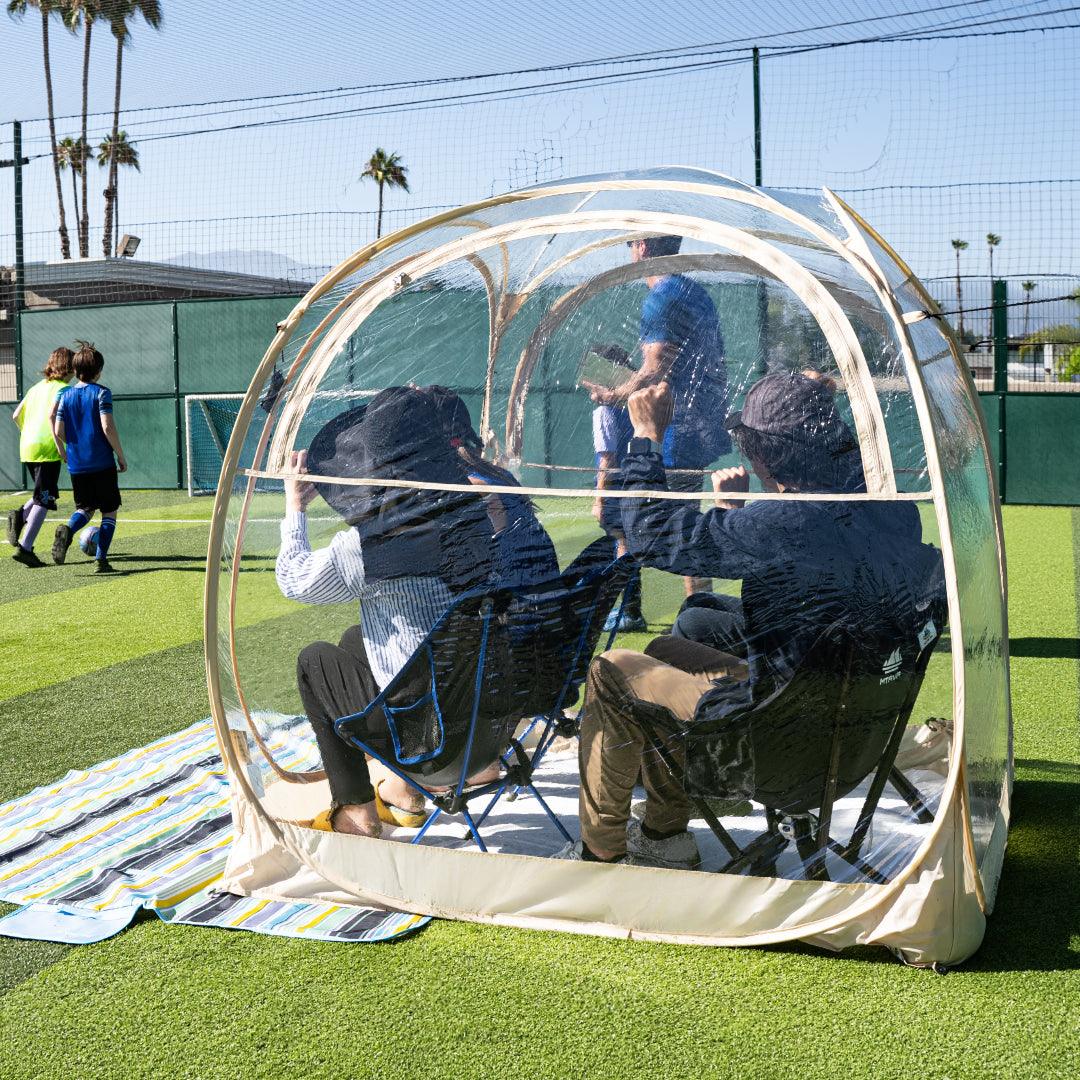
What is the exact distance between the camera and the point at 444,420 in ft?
10.3

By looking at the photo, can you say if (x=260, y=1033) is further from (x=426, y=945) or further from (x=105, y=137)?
(x=105, y=137)

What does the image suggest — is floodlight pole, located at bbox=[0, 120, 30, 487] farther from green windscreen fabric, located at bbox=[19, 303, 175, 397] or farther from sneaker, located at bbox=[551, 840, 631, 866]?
sneaker, located at bbox=[551, 840, 631, 866]

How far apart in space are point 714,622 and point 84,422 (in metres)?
6.72

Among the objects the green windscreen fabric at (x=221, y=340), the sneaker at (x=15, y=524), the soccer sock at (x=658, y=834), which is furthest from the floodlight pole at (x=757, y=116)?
the soccer sock at (x=658, y=834)

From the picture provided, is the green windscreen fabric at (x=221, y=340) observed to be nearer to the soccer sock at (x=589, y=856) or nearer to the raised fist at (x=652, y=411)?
the raised fist at (x=652, y=411)

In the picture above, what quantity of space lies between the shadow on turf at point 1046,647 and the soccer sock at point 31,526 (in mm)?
6579

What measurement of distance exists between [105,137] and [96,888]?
45.6 feet

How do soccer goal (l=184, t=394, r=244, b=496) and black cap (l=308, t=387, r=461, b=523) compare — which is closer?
black cap (l=308, t=387, r=461, b=523)

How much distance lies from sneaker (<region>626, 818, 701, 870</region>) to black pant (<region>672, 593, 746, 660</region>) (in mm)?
483

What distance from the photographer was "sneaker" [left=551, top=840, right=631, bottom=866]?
295cm

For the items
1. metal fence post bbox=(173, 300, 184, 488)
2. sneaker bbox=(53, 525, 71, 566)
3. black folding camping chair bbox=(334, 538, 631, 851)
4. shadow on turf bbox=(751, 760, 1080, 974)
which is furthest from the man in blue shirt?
metal fence post bbox=(173, 300, 184, 488)

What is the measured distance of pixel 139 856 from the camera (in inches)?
136

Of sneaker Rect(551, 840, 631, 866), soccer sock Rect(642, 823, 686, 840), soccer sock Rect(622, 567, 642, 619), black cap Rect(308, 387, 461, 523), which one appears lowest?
sneaker Rect(551, 840, 631, 866)

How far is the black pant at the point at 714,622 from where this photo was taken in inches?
112
